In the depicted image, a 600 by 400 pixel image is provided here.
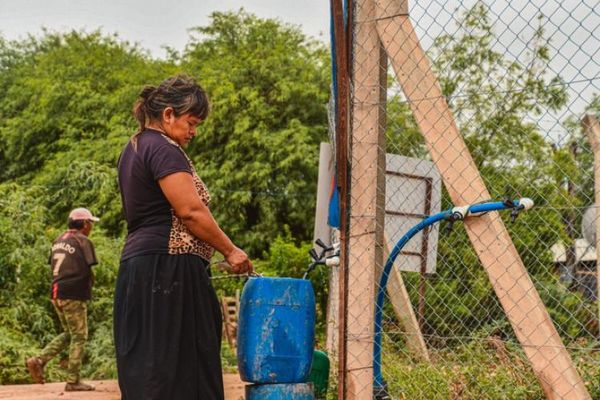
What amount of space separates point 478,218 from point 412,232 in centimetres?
40

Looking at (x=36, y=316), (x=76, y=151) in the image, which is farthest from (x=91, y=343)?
(x=76, y=151)

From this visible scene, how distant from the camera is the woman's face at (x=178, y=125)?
11.7ft

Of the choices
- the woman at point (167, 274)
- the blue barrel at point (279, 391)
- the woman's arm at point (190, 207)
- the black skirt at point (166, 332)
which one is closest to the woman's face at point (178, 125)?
the woman at point (167, 274)

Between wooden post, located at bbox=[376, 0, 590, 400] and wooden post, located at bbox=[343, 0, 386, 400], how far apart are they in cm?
12

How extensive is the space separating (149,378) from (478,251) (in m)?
1.37

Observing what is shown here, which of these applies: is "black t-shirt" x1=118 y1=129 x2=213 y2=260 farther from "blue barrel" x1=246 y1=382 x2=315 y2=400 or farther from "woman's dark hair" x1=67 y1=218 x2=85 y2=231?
"woman's dark hair" x1=67 y1=218 x2=85 y2=231

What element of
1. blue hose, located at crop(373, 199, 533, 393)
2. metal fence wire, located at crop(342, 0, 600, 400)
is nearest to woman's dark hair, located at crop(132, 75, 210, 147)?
metal fence wire, located at crop(342, 0, 600, 400)

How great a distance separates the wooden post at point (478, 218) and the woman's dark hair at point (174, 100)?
0.82 meters

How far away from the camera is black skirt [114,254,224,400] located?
11.0 ft

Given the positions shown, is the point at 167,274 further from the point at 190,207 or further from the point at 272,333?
the point at 272,333

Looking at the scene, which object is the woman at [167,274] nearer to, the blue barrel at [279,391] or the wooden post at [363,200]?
the blue barrel at [279,391]

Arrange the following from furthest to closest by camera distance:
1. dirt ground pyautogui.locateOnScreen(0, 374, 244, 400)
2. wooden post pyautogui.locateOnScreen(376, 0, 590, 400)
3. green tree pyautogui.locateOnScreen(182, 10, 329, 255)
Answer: green tree pyautogui.locateOnScreen(182, 10, 329, 255)
dirt ground pyautogui.locateOnScreen(0, 374, 244, 400)
wooden post pyautogui.locateOnScreen(376, 0, 590, 400)

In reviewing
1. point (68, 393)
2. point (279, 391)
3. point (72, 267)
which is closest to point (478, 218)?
point (279, 391)

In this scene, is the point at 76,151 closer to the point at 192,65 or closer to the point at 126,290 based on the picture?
the point at 192,65
